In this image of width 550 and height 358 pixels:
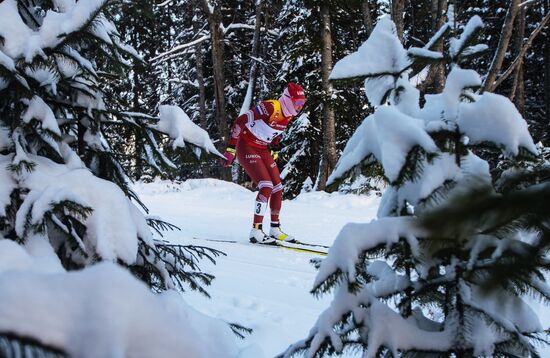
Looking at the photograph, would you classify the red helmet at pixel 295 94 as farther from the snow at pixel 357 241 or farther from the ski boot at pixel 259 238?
the snow at pixel 357 241

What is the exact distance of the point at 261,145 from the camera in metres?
6.75

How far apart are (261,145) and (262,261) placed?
85.7 inches

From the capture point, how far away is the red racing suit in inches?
256

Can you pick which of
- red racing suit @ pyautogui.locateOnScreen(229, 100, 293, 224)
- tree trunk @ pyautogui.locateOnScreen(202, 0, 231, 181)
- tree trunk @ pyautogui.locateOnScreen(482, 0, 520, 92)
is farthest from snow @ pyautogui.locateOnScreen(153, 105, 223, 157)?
tree trunk @ pyautogui.locateOnScreen(202, 0, 231, 181)

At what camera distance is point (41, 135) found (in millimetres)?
2102

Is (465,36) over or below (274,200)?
over

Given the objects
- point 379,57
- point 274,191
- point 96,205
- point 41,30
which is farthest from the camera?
point 274,191

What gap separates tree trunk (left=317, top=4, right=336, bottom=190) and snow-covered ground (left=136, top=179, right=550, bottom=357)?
165 cm

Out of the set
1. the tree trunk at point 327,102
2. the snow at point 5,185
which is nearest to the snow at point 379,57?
the snow at point 5,185

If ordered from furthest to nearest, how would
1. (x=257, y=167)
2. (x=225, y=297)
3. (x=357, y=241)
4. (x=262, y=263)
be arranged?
(x=257, y=167) → (x=262, y=263) → (x=225, y=297) → (x=357, y=241)

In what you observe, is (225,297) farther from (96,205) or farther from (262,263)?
(96,205)

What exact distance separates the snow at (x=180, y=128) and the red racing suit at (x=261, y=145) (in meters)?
3.90

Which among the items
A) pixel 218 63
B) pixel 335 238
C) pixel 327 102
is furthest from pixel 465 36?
pixel 218 63

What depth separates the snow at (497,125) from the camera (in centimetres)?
140
